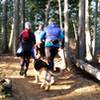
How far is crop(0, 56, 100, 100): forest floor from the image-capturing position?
11.4 metres

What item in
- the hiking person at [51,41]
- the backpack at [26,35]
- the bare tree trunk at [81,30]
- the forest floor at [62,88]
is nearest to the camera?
the forest floor at [62,88]

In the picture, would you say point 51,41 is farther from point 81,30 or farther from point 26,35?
point 81,30

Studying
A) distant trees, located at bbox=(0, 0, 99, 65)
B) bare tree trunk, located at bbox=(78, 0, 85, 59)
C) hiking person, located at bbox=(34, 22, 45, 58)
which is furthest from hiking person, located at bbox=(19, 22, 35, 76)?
bare tree trunk, located at bbox=(78, 0, 85, 59)

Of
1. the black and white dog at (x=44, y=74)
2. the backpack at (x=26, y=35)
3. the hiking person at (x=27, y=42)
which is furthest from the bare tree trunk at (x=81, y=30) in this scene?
the black and white dog at (x=44, y=74)

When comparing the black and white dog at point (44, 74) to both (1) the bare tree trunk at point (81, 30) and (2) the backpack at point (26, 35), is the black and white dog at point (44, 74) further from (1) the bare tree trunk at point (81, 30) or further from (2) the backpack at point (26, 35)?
(1) the bare tree trunk at point (81, 30)

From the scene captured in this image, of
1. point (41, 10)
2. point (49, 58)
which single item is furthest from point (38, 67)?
point (41, 10)

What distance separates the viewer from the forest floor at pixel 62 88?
11.4 meters

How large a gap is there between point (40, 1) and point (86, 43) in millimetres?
18180

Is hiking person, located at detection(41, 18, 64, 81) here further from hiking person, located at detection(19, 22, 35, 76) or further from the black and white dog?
the black and white dog

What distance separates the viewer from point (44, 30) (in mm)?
13602

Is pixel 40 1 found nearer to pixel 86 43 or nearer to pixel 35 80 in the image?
pixel 86 43

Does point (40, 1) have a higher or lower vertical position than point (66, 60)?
higher

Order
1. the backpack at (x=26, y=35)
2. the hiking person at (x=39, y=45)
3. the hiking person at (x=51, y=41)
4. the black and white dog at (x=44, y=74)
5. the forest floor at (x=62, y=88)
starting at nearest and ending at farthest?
1. the forest floor at (x=62, y=88)
2. the black and white dog at (x=44, y=74)
3. the hiking person at (x=51, y=41)
4. the backpack at (x=26, y=35)
5. the hiking person at (x=39, y=45)

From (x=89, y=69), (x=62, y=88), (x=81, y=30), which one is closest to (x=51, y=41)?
(x=62, y=88)
